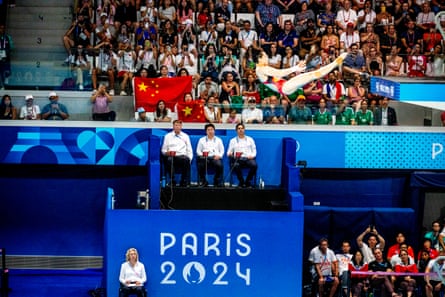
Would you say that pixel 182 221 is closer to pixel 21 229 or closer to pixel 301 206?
pixel 301 206

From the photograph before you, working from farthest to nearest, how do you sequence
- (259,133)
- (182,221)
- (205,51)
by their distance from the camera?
(205,51), (259,133), (182,221)

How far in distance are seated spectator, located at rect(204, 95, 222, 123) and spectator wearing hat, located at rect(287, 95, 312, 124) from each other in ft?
4.67

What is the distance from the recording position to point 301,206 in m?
19.4

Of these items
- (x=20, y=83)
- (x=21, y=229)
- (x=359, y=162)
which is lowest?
(x=21, y=229)

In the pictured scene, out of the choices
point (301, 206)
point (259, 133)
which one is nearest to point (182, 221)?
point (301, 206)

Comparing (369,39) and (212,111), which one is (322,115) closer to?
(212,111)

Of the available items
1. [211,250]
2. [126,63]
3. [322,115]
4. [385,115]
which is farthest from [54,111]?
[385,115]

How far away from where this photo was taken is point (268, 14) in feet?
84.5

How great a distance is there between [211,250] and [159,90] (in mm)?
4711

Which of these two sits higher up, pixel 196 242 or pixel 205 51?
pixel 205 51

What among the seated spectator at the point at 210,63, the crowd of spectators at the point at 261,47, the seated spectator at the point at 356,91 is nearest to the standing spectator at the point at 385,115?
the crowd of spectators at the point at 261,47

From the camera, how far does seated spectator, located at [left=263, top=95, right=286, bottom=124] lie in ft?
73.8

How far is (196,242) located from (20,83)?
19.2 ft

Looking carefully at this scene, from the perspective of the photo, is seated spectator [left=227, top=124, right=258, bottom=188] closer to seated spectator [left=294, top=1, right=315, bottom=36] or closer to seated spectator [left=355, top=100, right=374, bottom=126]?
seated spectator [left=355, top=100, right=374, bottom=126]
